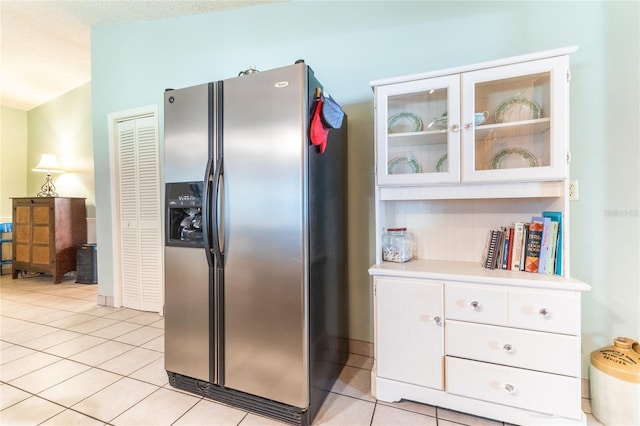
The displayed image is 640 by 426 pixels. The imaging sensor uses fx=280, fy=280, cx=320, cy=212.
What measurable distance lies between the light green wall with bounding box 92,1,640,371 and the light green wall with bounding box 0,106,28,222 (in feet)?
12.9

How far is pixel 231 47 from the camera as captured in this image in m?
2.47

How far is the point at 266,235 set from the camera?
1426 mm

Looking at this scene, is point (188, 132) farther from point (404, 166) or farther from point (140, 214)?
point (140, 214)

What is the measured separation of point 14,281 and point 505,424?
6300 mm

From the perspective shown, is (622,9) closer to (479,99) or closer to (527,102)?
(527,102)

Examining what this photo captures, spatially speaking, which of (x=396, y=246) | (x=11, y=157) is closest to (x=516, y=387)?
(x=396, y=246)

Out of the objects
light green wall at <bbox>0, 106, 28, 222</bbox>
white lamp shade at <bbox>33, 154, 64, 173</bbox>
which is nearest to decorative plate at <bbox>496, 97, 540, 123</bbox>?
white lamp shade at <bbox>33, 154, 64, 173</bbox>

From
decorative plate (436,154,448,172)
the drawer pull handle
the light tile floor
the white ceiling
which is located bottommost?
the light tile floor

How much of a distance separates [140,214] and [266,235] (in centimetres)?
222

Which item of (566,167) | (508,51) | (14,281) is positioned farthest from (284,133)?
(14,281)

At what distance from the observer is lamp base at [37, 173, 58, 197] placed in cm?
467

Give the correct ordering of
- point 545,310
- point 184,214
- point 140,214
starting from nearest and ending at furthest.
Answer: point 545,310 → point 184,214 → point 140,214

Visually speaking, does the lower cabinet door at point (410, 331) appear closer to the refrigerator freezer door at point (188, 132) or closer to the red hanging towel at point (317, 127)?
the red hanging towel at point (317, 127)

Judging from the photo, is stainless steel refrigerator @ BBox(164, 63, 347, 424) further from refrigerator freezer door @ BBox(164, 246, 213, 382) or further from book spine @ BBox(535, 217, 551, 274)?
book spine @ BBox(535, 217, 551, 274)
